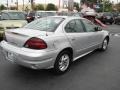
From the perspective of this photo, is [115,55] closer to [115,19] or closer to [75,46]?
[75,46]

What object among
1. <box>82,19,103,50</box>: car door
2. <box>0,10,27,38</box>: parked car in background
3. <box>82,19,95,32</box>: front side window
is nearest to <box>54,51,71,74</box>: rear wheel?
<box>82,19,103,50</box>: car door

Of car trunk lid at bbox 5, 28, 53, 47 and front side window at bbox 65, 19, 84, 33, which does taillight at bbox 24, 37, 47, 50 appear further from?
front side window at bbox 65, 19, 84, 33

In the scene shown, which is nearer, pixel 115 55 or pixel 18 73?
pixel 18 73

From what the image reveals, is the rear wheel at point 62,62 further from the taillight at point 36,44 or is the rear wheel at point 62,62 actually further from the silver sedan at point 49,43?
the taillight at point 36,44

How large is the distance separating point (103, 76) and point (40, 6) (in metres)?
73.2

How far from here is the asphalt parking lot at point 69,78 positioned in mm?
4090

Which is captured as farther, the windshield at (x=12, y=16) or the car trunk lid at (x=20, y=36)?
the windshield at (x=12, y=16)

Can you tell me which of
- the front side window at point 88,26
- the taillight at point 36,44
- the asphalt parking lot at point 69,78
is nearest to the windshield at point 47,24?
the taillight at point 36,44

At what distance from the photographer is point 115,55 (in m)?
6.77

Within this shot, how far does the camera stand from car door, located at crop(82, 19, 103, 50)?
5.79m

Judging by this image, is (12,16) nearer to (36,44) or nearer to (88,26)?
(88,26)

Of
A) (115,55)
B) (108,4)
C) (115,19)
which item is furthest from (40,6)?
(115,55)

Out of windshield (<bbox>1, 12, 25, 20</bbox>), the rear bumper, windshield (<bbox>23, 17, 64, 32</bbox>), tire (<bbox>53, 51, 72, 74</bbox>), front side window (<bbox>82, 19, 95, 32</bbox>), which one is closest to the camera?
the rear bumper

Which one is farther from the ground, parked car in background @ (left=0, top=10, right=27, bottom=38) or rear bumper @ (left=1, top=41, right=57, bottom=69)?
parked car in background @ (left=0, top=10, right=27, bottom=38)
